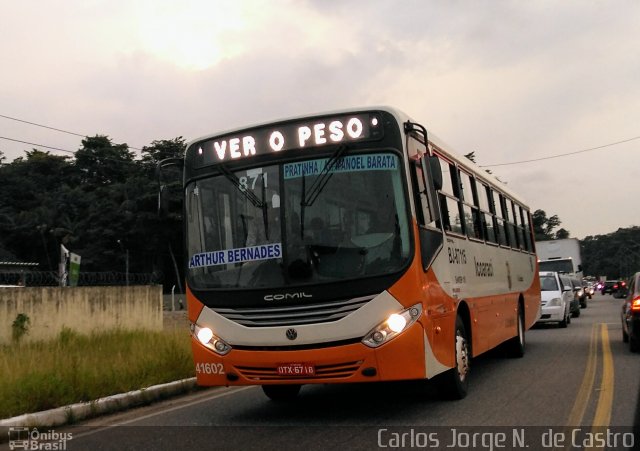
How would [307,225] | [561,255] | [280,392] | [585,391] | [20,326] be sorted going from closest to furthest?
[307,225]
[585,391]
[280,392]
[20,326]
[561,255]

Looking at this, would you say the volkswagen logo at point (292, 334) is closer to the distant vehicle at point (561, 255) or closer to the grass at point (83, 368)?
the grass at point (83, 368)

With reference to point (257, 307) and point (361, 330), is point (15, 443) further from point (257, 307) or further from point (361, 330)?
point (361, 330)

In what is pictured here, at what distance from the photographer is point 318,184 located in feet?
23.7

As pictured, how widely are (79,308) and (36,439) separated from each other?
9.06 meters

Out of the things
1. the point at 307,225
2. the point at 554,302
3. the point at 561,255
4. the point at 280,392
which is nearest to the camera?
the point at 307,225

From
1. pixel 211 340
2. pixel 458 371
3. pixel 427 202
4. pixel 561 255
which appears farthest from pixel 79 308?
pixel 561 255

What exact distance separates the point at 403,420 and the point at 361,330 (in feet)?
3.83

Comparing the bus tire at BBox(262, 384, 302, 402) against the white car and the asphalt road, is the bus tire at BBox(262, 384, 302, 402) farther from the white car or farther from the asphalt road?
the white car

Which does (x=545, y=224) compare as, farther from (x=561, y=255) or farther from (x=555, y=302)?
(x=555, y=302)

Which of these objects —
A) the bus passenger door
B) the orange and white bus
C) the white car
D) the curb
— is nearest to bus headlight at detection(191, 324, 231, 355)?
the orange and white bus

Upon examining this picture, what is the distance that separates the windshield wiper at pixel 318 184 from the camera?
719 cm

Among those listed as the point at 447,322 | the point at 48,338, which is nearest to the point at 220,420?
the point at 447,322

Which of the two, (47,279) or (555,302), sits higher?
(47,279)

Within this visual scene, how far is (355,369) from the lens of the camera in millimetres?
6828
